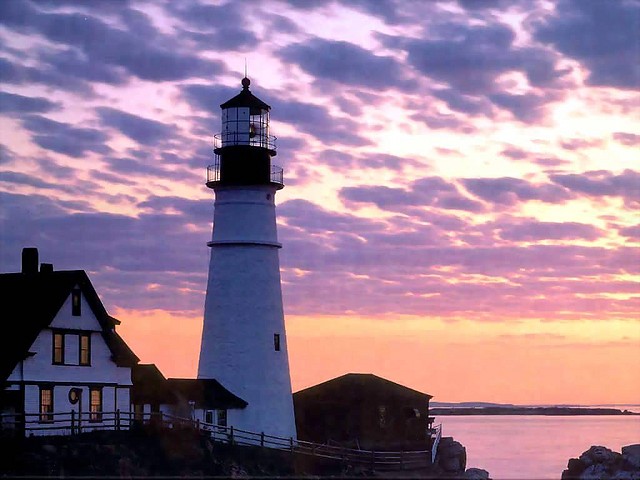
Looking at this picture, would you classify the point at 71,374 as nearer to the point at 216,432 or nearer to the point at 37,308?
the point at 37,308

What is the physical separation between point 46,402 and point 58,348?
2.10 m

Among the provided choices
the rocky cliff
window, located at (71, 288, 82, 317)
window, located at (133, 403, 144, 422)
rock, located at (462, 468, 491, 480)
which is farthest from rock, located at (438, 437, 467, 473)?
window, located at (71, 288, 82, 317)

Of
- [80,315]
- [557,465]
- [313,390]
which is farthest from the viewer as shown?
[557,465]

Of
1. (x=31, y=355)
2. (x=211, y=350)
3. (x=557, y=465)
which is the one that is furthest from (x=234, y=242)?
(x=557, y=465)

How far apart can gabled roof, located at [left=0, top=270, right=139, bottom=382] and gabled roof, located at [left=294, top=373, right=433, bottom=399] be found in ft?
43.3

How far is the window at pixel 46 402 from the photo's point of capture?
4097 cm

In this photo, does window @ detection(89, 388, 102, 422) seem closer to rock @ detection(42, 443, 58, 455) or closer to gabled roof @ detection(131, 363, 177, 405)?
gabled roof @ detection(131, 363, 177, 405)

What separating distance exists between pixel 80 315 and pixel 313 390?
1652 cm

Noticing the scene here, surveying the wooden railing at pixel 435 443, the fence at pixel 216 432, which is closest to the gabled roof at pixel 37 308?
the fence at pixel 216 432

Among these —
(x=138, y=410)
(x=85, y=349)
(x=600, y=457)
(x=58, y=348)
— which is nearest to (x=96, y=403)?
(x=85, y=349)

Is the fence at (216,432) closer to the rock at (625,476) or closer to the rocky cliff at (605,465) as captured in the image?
the rocky cliff at (605,465)

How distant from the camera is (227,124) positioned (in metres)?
50.9

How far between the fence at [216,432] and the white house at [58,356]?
7 centimetres

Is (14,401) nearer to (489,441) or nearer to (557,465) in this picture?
(557,465)
